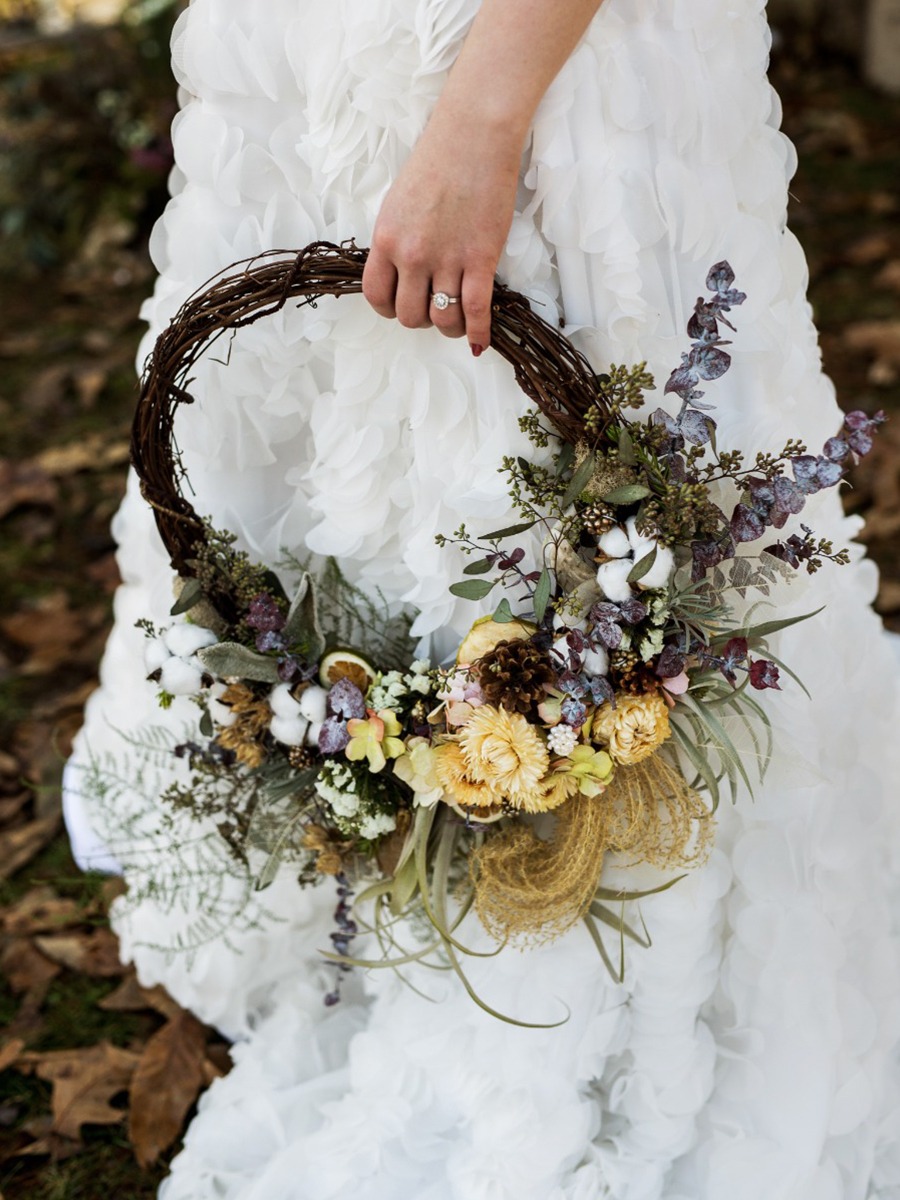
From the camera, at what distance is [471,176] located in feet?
3.71

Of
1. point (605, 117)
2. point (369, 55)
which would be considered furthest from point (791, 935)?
point (369, 55)

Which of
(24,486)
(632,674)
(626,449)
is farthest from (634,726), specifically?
(24,486)

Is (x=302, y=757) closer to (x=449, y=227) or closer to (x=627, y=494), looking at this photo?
(x=627, y=494)

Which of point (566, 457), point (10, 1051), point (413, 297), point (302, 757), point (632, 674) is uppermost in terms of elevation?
point (413, 297)

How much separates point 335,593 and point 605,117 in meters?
0.65

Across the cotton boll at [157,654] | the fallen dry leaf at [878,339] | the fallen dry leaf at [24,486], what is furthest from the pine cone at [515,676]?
the fallen dry leaf at [878,339]

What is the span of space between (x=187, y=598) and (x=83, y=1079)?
0.91 meters

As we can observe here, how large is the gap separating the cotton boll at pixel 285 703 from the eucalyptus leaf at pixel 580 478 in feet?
1.36

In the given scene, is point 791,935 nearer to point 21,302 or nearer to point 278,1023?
point 278,1023

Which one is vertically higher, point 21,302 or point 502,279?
point 502,279

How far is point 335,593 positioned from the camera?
4.91 ft

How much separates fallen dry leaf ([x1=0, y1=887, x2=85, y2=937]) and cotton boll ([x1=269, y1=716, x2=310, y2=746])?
0.91 m

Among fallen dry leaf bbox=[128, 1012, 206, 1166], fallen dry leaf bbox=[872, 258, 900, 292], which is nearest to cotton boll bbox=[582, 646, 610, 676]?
fallen dry leaf bbox=[128, 1012, 206, 1166]

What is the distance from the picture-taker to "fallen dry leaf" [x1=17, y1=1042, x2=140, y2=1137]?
5.83 ft
